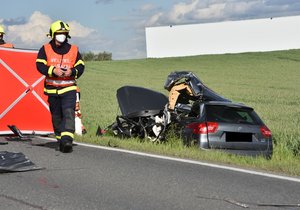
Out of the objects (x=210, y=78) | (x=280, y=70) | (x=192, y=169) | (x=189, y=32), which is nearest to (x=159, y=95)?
(x=192, y=169)

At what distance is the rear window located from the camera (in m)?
9.23

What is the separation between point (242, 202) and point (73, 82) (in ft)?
13.9

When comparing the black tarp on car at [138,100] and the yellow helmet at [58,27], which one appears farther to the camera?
the black tarp on car at [138,100]

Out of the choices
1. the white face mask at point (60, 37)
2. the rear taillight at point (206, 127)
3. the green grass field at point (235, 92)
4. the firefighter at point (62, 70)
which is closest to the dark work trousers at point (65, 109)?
the firefighter at point (62, 70)

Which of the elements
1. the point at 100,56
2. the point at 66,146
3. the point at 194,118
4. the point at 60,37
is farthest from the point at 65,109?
the point at 100,56

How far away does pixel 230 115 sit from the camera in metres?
9.35

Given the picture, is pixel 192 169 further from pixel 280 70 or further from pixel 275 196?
pixel 280 70

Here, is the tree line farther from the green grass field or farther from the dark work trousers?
the dark work trousers

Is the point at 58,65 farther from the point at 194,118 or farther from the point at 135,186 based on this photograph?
the point at 135,186

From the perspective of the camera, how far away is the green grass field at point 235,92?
30.2ft

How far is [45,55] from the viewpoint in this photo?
364 inches

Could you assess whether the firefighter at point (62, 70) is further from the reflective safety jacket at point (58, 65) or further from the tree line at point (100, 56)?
the tree line at point (100, 56)

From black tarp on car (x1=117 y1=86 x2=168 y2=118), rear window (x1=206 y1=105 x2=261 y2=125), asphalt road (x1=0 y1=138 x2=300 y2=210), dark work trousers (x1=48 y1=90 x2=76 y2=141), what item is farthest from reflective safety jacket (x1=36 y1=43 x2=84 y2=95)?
black tarp on car (x1=117 y1=86 x2=168 y2=118)

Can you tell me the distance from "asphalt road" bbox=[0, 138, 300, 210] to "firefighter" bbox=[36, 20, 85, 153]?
0.69 m
